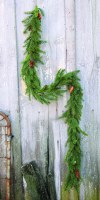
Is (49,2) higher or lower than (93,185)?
Result: higher

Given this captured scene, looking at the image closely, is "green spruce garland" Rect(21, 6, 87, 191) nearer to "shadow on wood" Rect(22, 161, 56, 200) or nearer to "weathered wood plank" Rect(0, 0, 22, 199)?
"weathered wood plank" Rect(0, 0, 22, 199)

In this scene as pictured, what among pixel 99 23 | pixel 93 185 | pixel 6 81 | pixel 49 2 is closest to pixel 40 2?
pixel 49 2

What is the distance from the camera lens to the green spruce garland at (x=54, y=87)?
3.02 metres

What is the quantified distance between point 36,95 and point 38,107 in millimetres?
160

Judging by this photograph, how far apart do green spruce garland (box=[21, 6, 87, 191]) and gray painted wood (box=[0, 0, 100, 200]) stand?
70 millimetres

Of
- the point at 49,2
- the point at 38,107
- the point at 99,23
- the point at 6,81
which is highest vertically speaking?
the point at 49,2

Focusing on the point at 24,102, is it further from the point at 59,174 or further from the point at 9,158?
the point at 59,174

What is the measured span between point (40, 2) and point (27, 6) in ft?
0.38

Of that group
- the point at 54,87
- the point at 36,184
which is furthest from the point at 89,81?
the point at 36,184

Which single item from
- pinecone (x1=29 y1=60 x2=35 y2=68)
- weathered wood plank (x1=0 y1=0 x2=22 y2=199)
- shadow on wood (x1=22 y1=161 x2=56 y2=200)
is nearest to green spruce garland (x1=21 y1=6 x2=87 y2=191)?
pinecone (x1=29 y1=60 x2=35 y2=68)

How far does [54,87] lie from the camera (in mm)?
3041

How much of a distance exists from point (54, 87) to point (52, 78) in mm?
137

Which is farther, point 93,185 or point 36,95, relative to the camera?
point 93,185

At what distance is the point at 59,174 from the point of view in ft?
10.8
